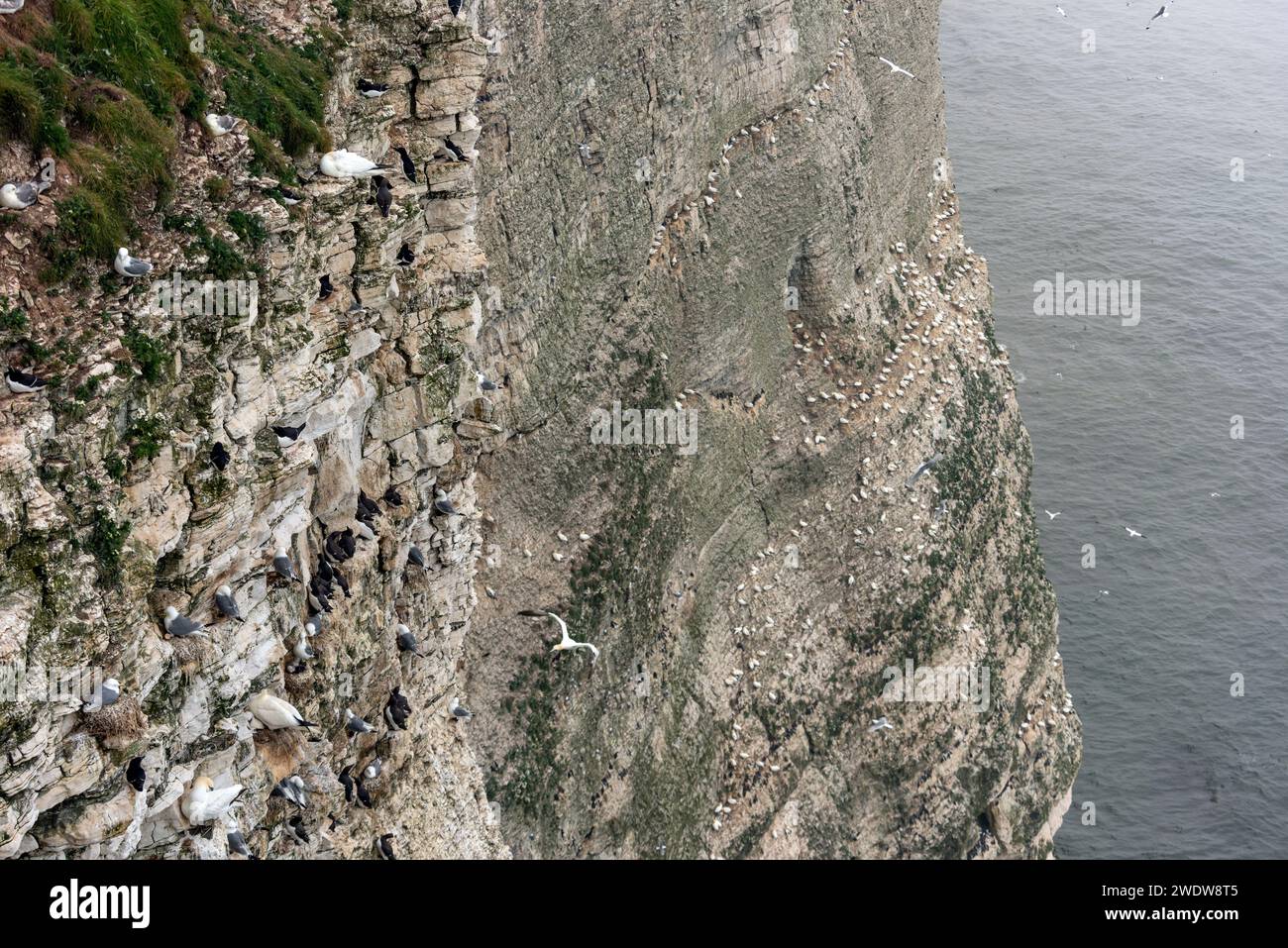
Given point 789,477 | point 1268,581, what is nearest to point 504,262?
point 789,477

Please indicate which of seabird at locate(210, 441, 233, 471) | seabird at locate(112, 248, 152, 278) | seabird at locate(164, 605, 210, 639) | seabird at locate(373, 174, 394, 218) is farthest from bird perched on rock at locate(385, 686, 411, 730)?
seabird at locate(112, 248, 152, 278)

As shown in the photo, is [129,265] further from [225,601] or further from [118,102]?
[225,601]

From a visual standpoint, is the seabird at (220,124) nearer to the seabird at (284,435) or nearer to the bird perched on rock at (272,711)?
the seabird at (284,435)

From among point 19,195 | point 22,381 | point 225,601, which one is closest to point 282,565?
point 225,601

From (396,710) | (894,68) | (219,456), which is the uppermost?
Answer: (894,68)

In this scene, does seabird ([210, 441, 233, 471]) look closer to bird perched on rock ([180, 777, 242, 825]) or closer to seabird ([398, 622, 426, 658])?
bird perched on rock ([180, 777, 242, 825])

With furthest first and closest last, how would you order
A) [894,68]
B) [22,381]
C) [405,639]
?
[894,68]
[405,639]
[22,381]
